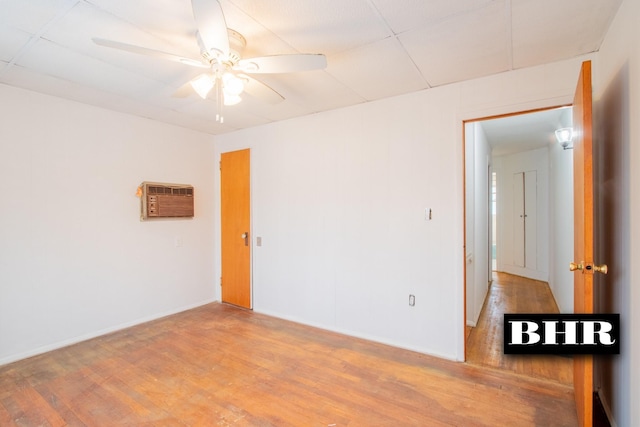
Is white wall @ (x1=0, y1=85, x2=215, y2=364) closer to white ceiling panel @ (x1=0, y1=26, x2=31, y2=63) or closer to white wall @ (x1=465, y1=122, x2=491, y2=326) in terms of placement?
white ceiling panel @ (x1=0, y1=26, x2=31, y2=63)

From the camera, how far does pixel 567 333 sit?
1970mm

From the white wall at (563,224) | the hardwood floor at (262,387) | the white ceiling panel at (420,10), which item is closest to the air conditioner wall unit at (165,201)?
the hardwood floor at (262,387)

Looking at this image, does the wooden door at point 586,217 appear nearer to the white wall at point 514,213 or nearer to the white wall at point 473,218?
the white wall at point 473,218

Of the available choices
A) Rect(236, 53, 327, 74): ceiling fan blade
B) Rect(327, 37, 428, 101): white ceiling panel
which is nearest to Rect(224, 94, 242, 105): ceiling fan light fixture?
Rect(236, 53, 327, 74): ceiling fan blade

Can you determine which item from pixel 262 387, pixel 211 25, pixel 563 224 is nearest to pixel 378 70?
pixel 211 25

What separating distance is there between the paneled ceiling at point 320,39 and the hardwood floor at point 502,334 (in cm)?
243

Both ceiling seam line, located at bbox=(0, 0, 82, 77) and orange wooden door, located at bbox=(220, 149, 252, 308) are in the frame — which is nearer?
ceiling seam line, located at bbox=(0, 0, 82, 77)

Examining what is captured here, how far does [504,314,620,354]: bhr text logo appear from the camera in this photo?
176cm

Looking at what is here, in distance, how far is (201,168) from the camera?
167 inches

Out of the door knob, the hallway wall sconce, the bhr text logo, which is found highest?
the hallway wall sconce

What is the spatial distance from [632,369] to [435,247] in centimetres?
140

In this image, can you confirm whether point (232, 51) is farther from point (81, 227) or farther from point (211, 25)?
point (81, 227)

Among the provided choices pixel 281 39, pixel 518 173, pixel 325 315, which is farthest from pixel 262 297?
pixel 518 173

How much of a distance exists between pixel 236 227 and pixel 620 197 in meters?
3.78
